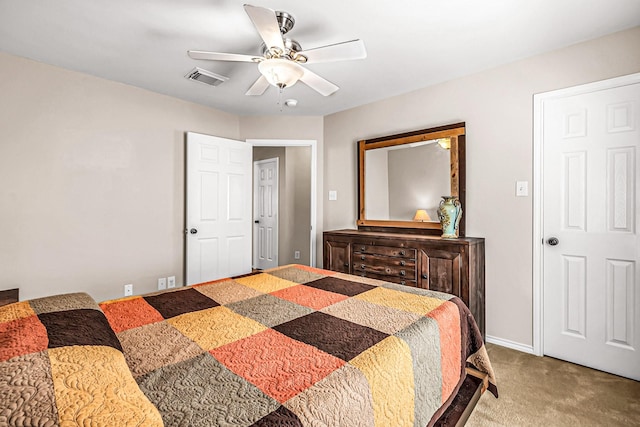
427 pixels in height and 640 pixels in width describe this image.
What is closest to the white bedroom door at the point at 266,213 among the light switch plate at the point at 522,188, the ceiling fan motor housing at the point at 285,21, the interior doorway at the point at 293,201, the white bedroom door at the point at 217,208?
the interior doorway at the point at 293,201

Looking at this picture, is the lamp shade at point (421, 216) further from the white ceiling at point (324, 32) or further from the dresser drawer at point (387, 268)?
the white ceiling at point (324, 32)

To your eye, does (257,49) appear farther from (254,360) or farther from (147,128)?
(254,360)

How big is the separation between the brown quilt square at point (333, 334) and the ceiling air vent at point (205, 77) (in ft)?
7.99

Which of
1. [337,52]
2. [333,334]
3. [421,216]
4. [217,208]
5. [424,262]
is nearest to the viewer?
[333,334]

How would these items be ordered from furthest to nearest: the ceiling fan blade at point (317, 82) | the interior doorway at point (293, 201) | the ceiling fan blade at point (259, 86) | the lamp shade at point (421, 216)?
1. the interior doorway at point (293, 201)
2. the lamp shade at point (421, 216)
3. the ceiling fan blade at point (259, 86)
4. the ceiling fan blade at point (317, 82)

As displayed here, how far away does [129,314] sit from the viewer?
1.38m

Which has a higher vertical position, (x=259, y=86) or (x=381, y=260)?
(x=259, y=86)

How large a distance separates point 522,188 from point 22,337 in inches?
120

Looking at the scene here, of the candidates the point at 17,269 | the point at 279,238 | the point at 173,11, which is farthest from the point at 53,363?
the point at 279,238

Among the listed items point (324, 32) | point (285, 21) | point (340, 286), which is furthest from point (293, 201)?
point (340, 286)

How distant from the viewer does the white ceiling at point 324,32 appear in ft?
6.30

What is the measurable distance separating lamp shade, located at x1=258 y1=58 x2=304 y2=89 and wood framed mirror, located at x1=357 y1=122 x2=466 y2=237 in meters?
1.64

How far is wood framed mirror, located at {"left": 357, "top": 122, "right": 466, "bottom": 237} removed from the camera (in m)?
2.92

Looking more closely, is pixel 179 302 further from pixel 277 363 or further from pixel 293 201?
pixel 293 201
